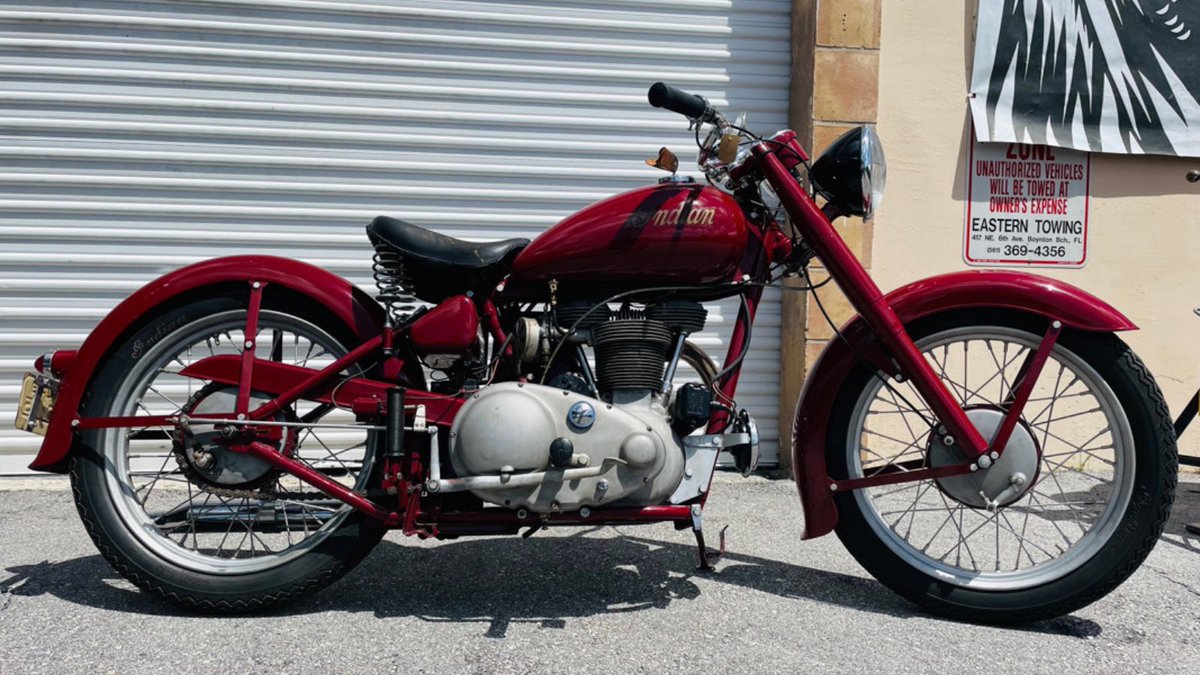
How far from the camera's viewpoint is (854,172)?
2396 millimetres

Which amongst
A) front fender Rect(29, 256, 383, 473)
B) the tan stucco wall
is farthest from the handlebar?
the tan stucco wall

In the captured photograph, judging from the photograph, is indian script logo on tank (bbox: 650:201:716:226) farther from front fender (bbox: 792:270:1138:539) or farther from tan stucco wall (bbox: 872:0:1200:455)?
tan stucco wall (bbox: 872:0:1200:455)

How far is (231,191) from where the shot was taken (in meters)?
4.21

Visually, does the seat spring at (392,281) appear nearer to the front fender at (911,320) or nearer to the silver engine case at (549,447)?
the silver engine case at (549,447)

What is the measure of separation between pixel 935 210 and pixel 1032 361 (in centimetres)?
219

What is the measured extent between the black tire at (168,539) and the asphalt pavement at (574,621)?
0.08 m

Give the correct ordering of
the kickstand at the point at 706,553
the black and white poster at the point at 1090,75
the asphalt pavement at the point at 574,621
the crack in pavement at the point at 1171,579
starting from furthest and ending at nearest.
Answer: the black and white poster at the point at 1090,75, the crack in pavement at the point at 1171,579, the kickstand at the point at 706,553, the asphalt pavement at the point at 574,621

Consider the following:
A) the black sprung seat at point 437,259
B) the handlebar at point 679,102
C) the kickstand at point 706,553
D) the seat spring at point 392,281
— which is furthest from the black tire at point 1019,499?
the seat spring at point 392,281

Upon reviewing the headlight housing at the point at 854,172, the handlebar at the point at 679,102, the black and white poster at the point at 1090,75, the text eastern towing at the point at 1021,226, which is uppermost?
the black and white poster at the point at 1090,75

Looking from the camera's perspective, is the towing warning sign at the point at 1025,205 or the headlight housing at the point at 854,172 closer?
the headlight housing at the point at 854,172

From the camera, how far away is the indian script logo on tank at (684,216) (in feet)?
7.78

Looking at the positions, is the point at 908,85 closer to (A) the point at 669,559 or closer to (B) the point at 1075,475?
(B) the point at 1075,475

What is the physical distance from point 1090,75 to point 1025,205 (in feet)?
2.32

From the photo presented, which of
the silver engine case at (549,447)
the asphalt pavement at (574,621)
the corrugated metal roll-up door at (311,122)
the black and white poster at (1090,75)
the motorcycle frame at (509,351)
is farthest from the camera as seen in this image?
the black and white poster at (1090,75)
